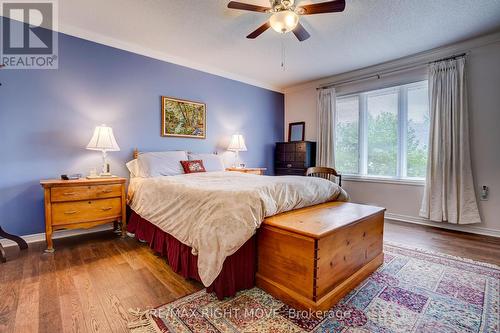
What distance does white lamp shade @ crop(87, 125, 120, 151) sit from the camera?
2.78 metres

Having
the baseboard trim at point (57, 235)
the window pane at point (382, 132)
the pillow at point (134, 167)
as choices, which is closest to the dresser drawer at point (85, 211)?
the pillow at point (134, 167)

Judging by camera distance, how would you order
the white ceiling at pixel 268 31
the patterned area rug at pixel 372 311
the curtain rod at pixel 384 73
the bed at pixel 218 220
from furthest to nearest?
the curtain rod at pixel 384 73 → the white ceiling at pixel 268 31 → the bed at pixel 218 220 → the patterned area rug at pixel 372 311

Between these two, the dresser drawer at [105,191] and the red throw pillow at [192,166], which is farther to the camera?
the red throw pillow at [192,166]

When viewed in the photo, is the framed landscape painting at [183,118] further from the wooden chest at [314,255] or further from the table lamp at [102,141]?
the wooden chest at [314,255]

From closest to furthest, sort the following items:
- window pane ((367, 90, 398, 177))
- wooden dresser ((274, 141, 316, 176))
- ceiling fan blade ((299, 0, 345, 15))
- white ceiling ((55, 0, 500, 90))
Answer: ceiling fan blade ((299, 0, 345, 15))
white ceiling ((55, 0, 500, 90))
window pane ((367, 90, 398, 177))
wooden dresser ((274, 141, 316, 176))

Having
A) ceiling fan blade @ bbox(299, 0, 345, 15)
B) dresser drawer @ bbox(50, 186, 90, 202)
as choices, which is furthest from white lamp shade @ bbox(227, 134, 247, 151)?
ceiling fan blade @ bbox(299, 0, 345, 15)

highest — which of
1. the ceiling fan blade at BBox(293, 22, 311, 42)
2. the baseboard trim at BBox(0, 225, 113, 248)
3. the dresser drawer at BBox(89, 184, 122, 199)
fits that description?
the ceiling fan blade at BBox(293, 22, 311, 42)

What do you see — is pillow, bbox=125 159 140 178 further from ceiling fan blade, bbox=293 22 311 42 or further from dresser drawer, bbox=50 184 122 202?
ceiling fan blade, bbox=293 22 311 42

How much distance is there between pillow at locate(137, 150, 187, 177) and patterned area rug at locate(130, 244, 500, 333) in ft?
6.04

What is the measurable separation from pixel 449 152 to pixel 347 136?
1.58m

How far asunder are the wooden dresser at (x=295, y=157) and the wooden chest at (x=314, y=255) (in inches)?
106

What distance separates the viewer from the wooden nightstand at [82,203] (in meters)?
2.45

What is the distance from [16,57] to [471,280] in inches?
194

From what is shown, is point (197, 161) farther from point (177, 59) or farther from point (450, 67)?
point (450, 67)
